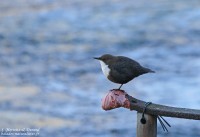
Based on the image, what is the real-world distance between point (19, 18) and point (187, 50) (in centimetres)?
405

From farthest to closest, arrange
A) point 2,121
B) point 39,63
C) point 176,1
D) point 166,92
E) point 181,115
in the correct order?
point 176,1
point 39,63
point 166,92
point 2,121
point 181,115

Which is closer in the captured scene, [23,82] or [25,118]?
[25,118]

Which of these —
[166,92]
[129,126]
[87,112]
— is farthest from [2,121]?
[166,92]

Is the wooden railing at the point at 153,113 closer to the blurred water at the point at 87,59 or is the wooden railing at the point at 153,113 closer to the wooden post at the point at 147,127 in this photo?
the wooden post at the point at 147,127

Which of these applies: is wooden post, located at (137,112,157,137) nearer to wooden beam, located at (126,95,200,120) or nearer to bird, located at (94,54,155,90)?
wooden beam, located at (126,95,200,120)

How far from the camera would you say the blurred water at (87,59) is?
7.26m

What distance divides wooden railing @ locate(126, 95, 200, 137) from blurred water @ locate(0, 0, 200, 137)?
145 inches

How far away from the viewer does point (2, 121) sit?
7207 millimetres

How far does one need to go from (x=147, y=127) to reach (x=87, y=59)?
277 inches

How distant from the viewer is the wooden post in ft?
9.46

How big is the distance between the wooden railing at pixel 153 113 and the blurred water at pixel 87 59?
3.68 metres

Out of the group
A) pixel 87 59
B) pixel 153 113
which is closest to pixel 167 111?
pixel 153 113

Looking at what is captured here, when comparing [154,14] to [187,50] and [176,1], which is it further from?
[187,50]

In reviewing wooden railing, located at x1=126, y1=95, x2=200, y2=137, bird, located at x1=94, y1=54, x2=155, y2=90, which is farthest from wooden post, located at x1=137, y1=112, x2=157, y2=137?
bird, located at x1=94, y1=54, x2=155, y2=90
